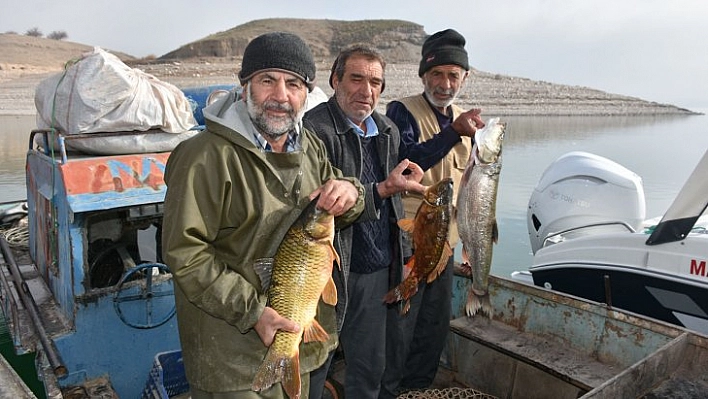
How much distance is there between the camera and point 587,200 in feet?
21.0

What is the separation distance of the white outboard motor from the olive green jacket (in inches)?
191

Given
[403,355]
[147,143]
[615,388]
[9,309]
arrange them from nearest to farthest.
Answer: [615,388]
[403,355]
[147,143]
[9,309]

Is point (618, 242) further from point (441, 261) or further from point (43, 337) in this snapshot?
point (43, 337)

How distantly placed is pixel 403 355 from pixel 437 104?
1814 millimetres

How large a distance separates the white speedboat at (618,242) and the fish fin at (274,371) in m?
2.93

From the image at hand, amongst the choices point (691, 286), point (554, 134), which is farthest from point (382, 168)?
point (554, 134)

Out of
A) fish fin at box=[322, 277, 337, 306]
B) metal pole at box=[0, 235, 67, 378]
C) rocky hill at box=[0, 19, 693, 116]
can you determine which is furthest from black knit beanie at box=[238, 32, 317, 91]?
rocky hill at box=[0, 19, 693, 116]

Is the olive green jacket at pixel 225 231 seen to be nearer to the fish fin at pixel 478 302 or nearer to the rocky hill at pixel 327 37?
the fish fin at pixel 478 302

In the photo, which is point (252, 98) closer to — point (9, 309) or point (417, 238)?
point (417, 238)

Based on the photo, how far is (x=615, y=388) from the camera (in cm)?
288

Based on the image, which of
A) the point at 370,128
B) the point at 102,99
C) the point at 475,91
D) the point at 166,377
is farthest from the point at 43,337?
the point at 475,91

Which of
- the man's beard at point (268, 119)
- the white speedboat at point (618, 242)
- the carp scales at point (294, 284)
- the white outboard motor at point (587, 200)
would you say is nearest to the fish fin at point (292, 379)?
the carp scales at point (294, 284)

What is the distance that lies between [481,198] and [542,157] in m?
24.9

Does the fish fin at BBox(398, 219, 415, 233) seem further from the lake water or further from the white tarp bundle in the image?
the white tarp bundle
